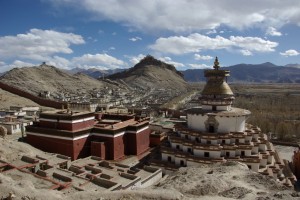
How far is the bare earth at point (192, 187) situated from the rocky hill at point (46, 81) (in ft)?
282

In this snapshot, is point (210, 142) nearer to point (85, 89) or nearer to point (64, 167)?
point (64, 167)

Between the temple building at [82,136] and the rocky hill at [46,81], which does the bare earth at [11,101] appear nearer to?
the temple building at [82,136]

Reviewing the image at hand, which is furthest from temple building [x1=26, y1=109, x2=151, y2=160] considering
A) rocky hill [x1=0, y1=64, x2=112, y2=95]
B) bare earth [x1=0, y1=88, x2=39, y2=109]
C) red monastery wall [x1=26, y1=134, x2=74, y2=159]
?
rocky hill [x1=0, y1=64, x2=112, y2=95]

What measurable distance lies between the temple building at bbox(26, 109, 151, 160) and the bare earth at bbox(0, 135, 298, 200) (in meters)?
3.55

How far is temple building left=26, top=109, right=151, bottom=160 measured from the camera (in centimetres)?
3000

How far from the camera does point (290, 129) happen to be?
52656mm

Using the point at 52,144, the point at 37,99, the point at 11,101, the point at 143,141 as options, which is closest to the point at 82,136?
the point at 52,144

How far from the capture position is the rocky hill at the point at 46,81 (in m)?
113

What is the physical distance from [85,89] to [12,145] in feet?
365

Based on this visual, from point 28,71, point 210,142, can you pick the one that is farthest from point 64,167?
point 28,71

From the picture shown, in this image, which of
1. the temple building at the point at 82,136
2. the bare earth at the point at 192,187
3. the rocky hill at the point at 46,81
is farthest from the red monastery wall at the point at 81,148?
the rocky hill at the point at 46,81

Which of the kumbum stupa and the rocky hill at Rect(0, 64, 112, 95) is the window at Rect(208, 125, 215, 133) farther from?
the rocky hill at Rect(0, 64, 112, 95)

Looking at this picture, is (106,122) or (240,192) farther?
(106,122)

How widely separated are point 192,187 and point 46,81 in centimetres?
11547
